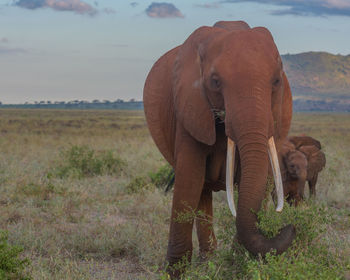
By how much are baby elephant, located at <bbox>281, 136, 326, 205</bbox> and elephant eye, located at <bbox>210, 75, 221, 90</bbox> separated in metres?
4.49

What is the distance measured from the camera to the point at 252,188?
13.3ft

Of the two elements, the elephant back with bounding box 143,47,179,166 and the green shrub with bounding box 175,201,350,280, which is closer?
the green shrub with bounding box 175,201,350,280

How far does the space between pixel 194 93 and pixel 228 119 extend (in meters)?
0.60

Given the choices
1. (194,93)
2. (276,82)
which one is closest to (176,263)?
(194,93)

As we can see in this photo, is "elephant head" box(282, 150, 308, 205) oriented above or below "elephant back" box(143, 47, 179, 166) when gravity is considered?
below

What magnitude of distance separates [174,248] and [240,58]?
6.65 feet

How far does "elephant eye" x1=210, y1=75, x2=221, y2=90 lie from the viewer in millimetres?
4312

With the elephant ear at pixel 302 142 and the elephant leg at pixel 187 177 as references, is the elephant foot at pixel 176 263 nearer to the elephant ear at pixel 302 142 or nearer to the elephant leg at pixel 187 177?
the elephant leg at pixel 187 177

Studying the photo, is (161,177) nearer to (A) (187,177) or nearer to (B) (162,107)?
(B) (162,107)

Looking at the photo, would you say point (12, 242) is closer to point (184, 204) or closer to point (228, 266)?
point (184, 204)

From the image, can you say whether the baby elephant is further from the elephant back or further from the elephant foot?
the elephant foot

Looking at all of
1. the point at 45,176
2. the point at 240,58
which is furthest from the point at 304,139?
the point at 240,58

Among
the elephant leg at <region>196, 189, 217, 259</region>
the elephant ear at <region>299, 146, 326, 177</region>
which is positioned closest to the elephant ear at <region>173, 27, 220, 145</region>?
the elephant leg at <region>196, 189, 217, 259</region>

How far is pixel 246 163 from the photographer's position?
13.3 feet
